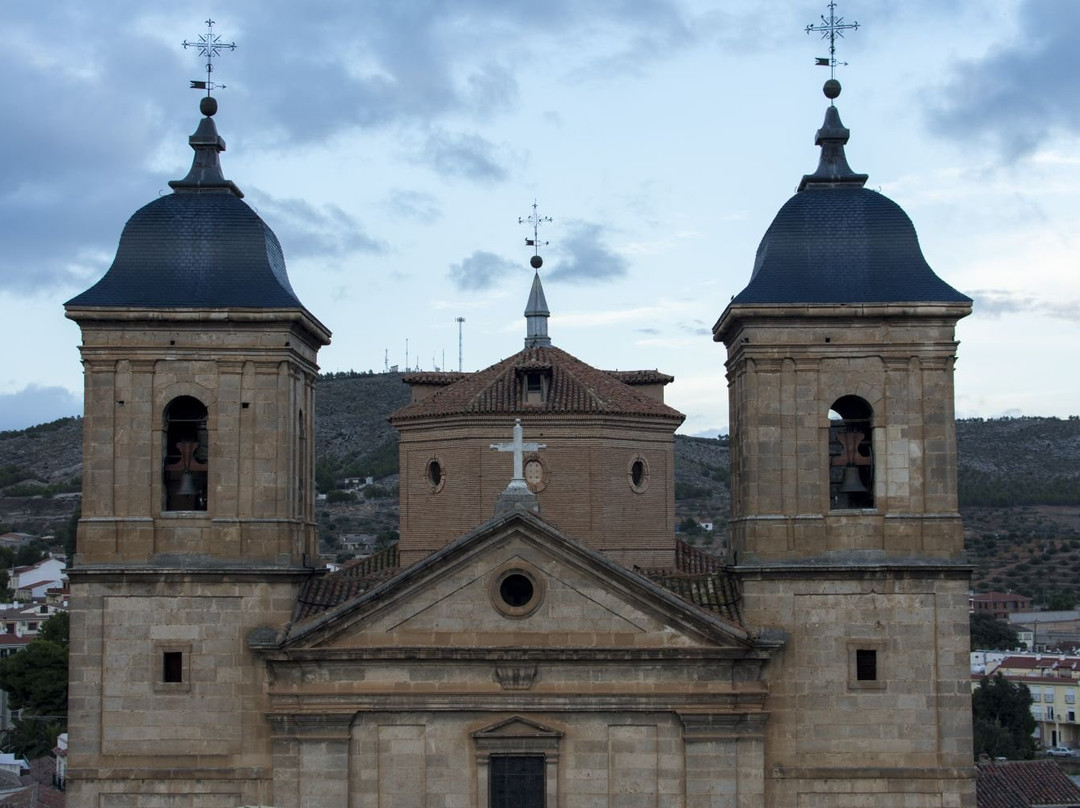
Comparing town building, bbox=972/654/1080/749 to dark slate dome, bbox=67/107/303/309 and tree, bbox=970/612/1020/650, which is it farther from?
dark slate dome, bbox=67/107/303/309

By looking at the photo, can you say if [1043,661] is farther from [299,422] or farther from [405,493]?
[299,422]

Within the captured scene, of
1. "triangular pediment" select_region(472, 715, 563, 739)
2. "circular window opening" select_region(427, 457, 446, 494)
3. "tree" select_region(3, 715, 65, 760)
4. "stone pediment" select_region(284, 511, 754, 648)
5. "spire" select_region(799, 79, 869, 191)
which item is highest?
"spire" select_region(799, 79, 869, 191)

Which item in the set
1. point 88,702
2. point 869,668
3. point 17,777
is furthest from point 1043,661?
point 88,702

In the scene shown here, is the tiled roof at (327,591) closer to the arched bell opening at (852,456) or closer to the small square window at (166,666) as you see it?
the small square window at (166,666)

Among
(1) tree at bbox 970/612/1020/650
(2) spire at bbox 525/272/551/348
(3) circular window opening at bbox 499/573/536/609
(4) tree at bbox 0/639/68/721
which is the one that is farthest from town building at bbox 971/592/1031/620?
(3) circular window opening at bbox 499/573/536/609

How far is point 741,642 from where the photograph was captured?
22516mm

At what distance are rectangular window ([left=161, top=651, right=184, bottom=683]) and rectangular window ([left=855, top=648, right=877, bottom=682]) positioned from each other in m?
10.1

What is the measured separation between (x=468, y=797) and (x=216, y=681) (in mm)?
4130

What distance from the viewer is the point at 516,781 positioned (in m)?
22.6

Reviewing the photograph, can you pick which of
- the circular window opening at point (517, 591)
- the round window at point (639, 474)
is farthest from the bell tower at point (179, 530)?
the round window at point (639, 474)

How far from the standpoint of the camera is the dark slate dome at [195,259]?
23.5m

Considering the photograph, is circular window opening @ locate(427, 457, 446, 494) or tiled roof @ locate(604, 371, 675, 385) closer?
circular window opening @ locate(427, 457, 446, 494)

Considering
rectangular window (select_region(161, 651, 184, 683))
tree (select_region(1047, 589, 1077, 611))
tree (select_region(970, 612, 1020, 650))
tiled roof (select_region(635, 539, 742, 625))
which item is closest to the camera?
rectangular window (select_region(161, 651, 184, 683))

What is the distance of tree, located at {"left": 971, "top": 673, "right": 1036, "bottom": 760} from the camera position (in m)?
62.0
